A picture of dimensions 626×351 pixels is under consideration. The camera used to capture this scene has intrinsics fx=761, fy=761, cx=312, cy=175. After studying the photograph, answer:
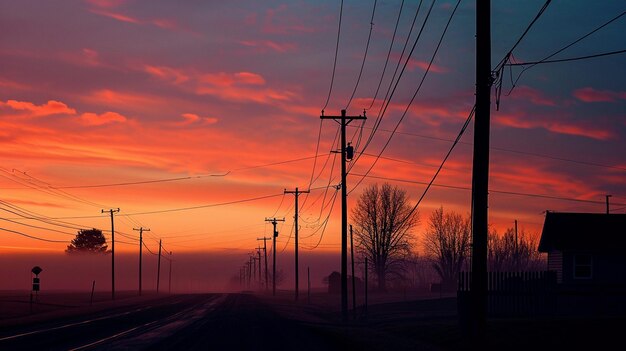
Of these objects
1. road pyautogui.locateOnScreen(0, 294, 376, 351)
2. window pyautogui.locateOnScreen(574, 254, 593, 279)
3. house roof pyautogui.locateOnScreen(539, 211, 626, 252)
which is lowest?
road pyautogui.locateOnScreen(0, 294, 376, 351)

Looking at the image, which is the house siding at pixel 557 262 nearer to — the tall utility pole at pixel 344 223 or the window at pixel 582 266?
the window at pixel 582 266

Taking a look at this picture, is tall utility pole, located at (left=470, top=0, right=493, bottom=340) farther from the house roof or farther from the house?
the house roof

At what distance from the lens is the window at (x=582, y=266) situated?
50.0 meters

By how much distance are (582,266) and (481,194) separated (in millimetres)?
33281

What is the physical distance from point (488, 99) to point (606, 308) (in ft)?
91.0

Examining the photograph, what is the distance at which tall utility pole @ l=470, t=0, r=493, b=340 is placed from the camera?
20266mm

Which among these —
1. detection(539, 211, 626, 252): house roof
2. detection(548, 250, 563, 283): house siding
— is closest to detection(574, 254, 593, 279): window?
detection(539, 211, 626, 252): house roof

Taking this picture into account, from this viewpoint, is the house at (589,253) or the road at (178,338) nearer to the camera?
the road at (178,338)

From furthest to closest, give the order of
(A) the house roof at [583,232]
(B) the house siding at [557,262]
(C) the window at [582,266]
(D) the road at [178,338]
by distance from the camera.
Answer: (B) the house siding at [557,262] → (A) the house roof at [583,232] → (C) the window at [582,266] → (D) the road at [178,338]

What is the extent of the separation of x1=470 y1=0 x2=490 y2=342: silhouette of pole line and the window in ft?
106

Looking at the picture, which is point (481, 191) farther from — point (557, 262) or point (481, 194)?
point (557, 262)

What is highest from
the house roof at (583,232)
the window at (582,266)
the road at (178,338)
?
the house roof at (583,232)

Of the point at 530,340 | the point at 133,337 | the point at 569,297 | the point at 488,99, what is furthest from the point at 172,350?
the point at 569,297

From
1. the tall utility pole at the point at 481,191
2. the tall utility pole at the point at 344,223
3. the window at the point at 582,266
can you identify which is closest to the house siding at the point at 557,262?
the window at the point at 582,266
